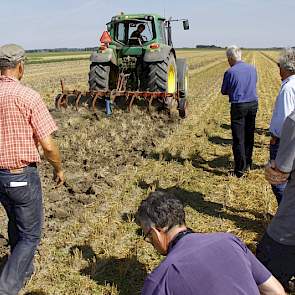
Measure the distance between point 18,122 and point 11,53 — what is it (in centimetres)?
46

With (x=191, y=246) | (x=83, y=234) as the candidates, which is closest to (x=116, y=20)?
(x=83, y=234)

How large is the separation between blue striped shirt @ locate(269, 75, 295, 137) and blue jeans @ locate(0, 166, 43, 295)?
6.78 ft

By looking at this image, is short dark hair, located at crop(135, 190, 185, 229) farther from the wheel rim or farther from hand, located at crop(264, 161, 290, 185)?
the wheel rim

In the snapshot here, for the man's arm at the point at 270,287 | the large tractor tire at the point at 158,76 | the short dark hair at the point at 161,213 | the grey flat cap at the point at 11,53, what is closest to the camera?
the short dark hair at the point at 161,213

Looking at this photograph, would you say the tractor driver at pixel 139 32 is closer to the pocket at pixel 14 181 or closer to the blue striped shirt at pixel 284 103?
the blue striped shirt at pixel 284 103

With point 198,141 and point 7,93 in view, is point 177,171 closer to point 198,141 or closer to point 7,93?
point 198,141

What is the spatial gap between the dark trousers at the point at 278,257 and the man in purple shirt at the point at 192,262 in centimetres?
69

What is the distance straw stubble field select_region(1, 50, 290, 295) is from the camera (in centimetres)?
369

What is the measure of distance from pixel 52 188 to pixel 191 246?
12.9 ft

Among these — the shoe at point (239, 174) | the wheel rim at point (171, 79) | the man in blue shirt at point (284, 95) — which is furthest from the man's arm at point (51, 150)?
the wheel rim at point (171, 79)

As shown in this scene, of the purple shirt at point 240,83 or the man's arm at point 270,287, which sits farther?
the purple shirt at point 240,83

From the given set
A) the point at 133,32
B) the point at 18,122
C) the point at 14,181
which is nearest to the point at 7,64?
the point at 18,122

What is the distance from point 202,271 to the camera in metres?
1.70

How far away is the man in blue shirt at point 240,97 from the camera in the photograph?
530 cm
